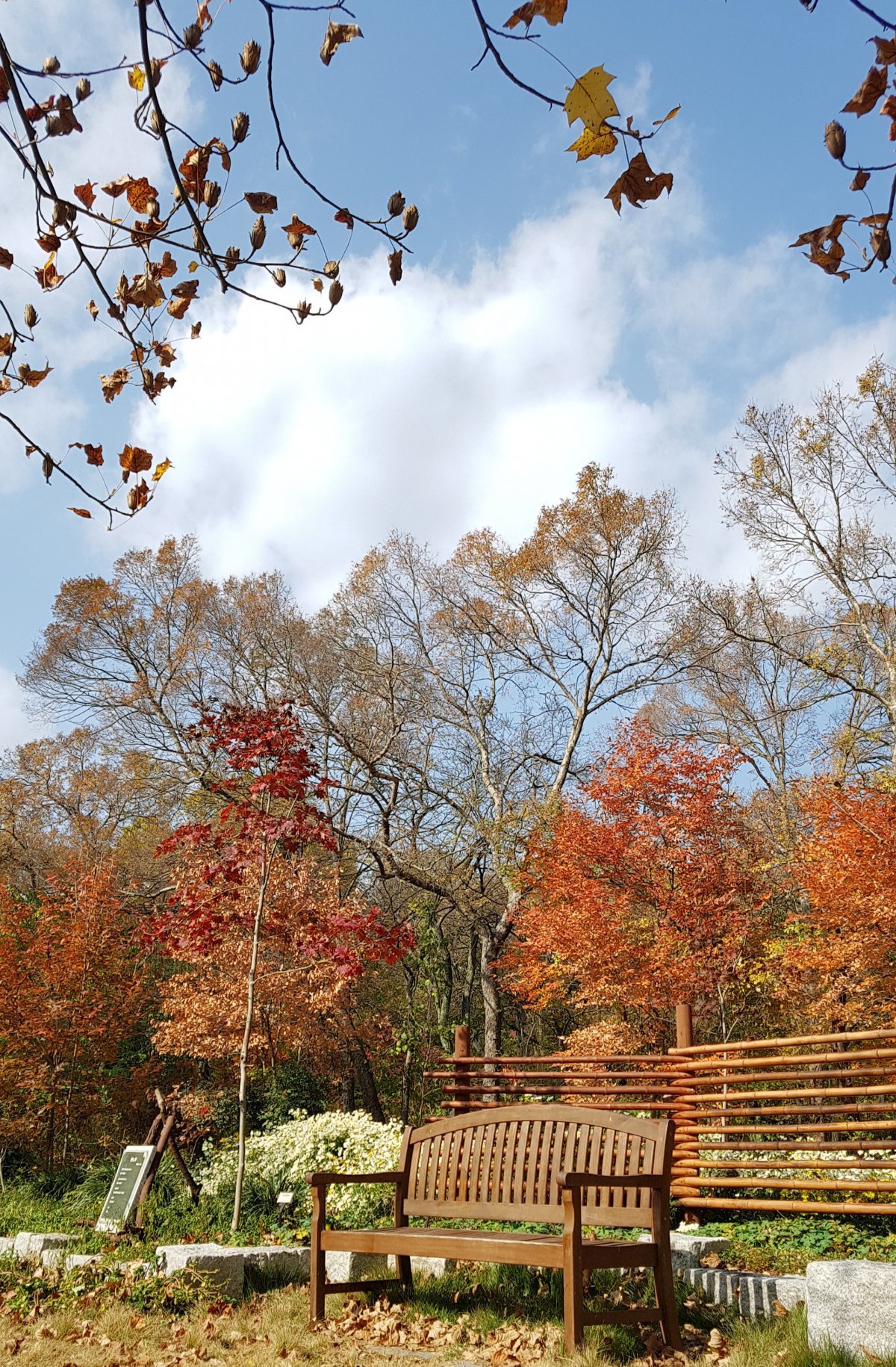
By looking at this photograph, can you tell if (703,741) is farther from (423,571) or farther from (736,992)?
(736,992)

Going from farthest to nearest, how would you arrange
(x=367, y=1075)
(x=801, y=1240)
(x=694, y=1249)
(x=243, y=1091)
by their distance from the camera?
1. (x=367, y=1075)
2. (x=243, y=1091)
3. (x=801, y=1240)
4. (x=694, y=1249)

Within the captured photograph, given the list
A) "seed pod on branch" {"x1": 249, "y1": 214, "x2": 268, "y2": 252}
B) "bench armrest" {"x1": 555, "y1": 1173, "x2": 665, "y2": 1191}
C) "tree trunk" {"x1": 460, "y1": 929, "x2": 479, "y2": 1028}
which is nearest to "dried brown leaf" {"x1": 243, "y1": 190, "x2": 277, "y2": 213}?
"seed pod on branch" {"x1": 249, "y1": 214, "x2": 268, "y2": 252}

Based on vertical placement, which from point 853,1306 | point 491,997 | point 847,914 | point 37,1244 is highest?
point 847,914

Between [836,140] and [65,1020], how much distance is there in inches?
508

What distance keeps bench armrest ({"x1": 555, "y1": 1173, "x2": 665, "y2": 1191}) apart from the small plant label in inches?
159

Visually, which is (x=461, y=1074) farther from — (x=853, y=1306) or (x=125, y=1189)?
(x=853, y=1306)

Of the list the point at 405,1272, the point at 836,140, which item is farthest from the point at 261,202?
the point at 405,1272

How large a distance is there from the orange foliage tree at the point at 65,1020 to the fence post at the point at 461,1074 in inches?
221

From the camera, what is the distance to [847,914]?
11484 mm

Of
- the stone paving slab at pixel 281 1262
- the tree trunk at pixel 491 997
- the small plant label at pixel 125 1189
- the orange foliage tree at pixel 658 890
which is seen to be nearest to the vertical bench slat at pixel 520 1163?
the stone paving slab at pixel 281 1262

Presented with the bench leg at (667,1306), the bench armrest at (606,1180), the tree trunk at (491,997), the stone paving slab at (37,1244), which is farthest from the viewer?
the tree trunk at (491,997)

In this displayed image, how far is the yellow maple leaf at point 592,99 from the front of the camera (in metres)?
2.43

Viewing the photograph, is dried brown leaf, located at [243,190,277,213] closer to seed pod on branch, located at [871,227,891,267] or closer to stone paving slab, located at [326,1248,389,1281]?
seed pod on branch, located at [871,227,891,267]

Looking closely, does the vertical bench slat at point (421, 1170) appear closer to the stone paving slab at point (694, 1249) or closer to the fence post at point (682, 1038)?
the stone paving slab at point (694, 1249)
